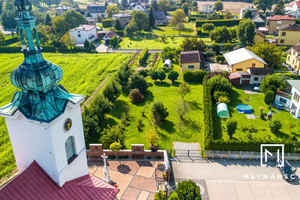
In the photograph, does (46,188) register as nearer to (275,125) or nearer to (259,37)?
(275,125)

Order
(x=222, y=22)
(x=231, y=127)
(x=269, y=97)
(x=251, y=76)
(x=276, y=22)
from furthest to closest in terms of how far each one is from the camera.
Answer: (x=222, y=22) → (x=276, y=22) → (x=251, y=76) → (x=269, y=97) → (x=231, y=127)

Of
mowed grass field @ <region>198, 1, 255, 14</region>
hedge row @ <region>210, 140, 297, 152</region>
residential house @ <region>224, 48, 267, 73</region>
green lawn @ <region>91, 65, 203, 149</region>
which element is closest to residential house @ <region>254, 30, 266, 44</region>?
residential house @ <region>224, 48, 267, 73</region>

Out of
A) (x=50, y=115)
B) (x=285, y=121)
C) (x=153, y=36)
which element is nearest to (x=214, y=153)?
(x=285, y=121)

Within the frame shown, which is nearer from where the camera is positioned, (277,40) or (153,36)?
(277,40)

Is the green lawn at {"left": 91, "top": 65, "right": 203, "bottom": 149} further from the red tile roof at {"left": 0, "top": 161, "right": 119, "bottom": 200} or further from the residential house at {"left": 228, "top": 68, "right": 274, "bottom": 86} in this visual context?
the red tile roof at {"left": 0, "top": 161, "right": 119, "bottom": 200}

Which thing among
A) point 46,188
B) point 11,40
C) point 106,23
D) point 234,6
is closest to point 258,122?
point 46,188

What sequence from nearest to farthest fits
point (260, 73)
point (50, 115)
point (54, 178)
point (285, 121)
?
point (50, 115) → point (54, 178) → point (285, 121) → point (260, 73)

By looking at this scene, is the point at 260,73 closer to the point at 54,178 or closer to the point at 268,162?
the point at 268,162
